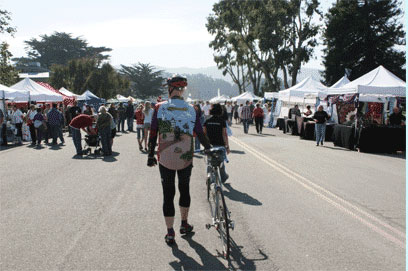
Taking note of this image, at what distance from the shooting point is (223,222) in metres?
4.59

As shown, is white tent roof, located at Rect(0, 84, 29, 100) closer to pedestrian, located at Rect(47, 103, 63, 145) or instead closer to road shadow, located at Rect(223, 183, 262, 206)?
pedestrian, located at Rect(47, 103, 63, 145)

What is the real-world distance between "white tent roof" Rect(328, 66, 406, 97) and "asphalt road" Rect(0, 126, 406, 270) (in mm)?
6343

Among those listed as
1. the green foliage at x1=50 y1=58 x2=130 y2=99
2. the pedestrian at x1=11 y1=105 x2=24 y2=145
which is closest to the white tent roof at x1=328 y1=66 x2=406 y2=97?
the pedestrian at x1=11 y1=105 x2=24 y2=145

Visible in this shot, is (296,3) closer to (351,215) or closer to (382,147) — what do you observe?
(382,147)

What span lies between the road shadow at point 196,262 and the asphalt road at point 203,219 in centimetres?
1

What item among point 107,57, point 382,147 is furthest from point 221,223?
point 107,57

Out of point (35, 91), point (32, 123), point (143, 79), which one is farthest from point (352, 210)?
point (143, 79)

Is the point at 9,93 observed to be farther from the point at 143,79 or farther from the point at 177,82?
the point at 143,79

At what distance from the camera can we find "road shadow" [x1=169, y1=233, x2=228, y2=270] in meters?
4.12

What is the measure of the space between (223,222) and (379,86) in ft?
46.2

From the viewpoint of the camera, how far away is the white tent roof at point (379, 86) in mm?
16516

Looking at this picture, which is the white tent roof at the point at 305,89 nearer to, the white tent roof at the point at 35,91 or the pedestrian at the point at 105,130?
the white tent roof at the point at 35,91

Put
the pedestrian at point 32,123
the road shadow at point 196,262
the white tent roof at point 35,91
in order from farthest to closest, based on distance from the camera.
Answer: the white tent roof at point 35,91 → the pedestrian at point 32,123 → the road shadow at point 196,262

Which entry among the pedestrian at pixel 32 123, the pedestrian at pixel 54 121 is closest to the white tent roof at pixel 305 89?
the pedestrian at pixel 54 121
